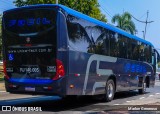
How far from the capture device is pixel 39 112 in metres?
12.0

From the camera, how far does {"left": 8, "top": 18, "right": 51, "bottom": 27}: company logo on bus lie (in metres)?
12.6

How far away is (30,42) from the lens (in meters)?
12.8

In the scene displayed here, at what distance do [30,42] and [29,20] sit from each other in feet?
2.57

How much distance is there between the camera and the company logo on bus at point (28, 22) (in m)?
12.6

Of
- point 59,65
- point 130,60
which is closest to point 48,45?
point 59,65

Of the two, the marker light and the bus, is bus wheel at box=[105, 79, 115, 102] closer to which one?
the bus

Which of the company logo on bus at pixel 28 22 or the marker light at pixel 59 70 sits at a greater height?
the company logo on bus at pixel 28 22

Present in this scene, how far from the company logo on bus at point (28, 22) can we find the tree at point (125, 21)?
5013 cm

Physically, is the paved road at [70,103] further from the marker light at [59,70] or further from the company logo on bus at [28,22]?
the company logo on bus at [28,22]

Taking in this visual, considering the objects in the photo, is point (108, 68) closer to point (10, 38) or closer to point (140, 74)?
point (10, 38)

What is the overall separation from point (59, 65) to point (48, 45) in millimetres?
808

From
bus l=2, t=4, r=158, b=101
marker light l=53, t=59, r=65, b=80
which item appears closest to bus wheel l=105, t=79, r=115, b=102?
bus l=2, t=4, r=158, b=101

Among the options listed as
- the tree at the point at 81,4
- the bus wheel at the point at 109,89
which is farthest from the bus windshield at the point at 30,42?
the tree at the point at 81,4

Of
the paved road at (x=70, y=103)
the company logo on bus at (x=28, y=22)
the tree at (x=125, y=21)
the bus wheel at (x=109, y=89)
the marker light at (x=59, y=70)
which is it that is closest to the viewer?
the marker light at (x=59, y=70)
